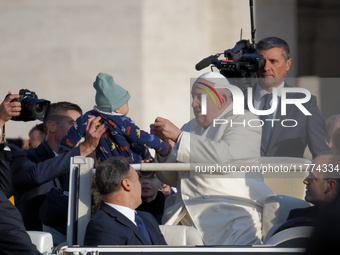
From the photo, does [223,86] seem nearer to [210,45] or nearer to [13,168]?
[13,168]

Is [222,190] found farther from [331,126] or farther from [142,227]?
[331,126]

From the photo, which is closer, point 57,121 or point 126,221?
point 126,221

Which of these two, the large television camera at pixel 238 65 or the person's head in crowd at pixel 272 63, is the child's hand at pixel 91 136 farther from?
the person's head in crowd at pixel 272 63

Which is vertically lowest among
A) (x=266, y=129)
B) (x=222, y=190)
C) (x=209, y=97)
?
(x=222, y=190)

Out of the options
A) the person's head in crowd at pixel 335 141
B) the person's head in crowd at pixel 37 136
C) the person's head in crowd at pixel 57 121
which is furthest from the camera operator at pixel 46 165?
the person's head in crowd at pixel 37 136

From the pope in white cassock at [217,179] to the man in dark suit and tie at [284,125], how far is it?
14.2 inches

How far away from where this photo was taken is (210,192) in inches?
154

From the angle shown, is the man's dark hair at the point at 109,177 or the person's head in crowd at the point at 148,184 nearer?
the man's dark hair at the point at 109,177

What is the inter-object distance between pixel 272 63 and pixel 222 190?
1030mm

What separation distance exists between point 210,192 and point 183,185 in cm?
16

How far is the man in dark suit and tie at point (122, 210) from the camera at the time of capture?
11.3 ft

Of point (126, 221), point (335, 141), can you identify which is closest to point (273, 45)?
point (335, 141)

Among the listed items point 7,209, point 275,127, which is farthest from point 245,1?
point 7,209

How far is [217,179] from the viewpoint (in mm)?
3900
